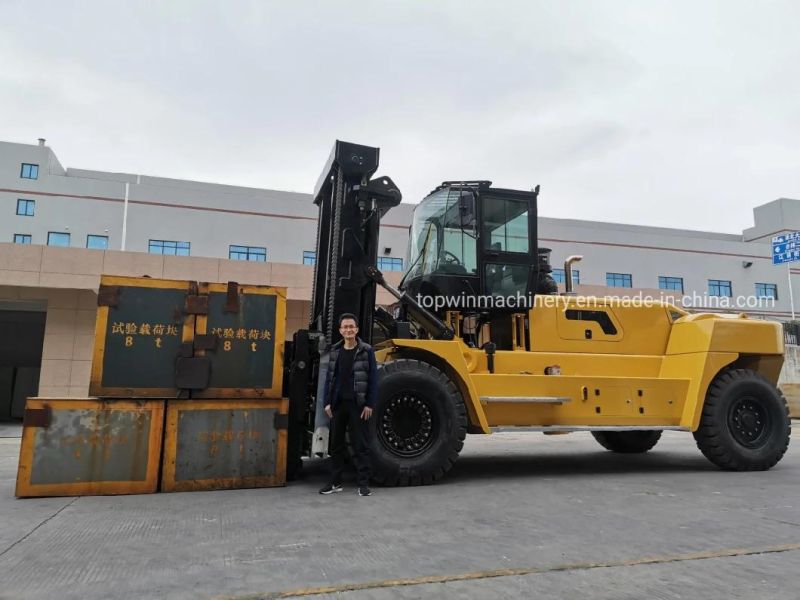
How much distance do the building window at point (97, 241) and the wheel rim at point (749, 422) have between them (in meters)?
34.9

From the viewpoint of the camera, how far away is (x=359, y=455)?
562 cm

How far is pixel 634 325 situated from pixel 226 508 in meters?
5.64

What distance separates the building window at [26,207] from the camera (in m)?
35.4

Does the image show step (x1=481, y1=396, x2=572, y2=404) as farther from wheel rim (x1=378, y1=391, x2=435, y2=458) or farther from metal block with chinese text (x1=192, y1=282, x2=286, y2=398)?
metal block with chinese text (x1=192, y1=282, x2=286, y2=398)

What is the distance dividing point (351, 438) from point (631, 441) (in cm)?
570

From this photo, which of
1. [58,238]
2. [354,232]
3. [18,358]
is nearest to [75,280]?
[18,358]

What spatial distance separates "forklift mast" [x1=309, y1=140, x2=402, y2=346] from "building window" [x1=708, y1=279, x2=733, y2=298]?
144ft

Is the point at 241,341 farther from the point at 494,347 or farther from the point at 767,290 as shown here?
the point at 767,290

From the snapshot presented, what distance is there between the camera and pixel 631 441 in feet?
30.6

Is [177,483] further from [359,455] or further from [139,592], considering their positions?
[139,592]

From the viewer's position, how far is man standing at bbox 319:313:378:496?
559 centimetres

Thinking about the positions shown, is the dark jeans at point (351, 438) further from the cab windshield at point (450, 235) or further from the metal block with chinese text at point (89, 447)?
the cab windshield at point (450, 235)

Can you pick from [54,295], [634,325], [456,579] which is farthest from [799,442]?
[54,295]

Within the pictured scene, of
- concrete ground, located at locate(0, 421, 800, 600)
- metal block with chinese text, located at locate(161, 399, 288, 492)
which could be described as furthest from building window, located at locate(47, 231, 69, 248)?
metal block with chinese text, located at locate(161, 399, 288, 492)
